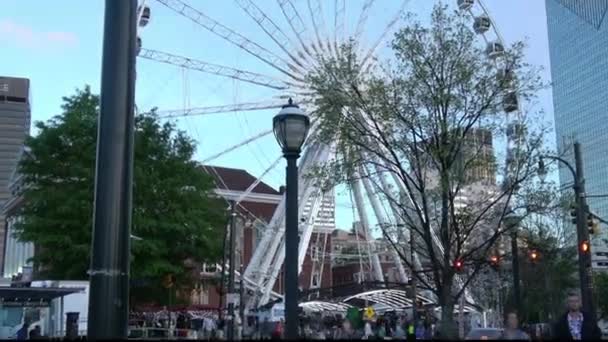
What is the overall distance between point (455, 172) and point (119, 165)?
17862mm

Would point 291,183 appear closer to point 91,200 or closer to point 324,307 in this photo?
point 91,200

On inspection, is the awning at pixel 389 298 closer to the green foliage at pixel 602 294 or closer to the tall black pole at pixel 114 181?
the green foliage at pixel 602 294

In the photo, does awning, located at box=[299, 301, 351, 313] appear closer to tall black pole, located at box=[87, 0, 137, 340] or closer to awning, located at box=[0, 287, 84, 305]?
awning, located at box=[0, 287, 84, 305]

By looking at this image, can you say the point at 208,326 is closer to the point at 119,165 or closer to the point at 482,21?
the point at 482,21

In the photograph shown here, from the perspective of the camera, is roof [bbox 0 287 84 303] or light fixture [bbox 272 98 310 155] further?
roof [bbox 0 287 84 303]

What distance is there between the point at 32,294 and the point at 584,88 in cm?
6477

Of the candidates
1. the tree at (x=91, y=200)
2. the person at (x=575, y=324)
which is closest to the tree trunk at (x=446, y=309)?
the person at (x=575, y=324)

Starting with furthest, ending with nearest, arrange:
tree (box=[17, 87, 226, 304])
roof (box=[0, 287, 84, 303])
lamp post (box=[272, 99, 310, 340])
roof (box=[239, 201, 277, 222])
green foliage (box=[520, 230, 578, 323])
Answer: roof (box=[239, 201, 277, 222]), green foliage (box=[520, 230, 578, 323]), tree (box=[17, 87, 226, 304]), roof (box=[0, 287, 84, 303]), lamp post (box=[272, 99, 310, 340])

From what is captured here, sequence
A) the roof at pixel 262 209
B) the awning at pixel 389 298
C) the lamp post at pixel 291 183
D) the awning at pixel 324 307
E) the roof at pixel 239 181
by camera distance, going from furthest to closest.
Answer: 1. the roof at pixel 239 181
2. the roof at pixel 262 209
3. the awning at pixel 389 298
4. the awning at pixel 324 307
5. the lamp post at pixel 291 183

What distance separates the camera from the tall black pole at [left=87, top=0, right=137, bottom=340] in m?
8.41

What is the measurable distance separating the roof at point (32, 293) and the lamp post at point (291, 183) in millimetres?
20298

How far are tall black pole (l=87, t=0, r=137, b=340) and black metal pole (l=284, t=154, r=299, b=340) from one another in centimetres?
308

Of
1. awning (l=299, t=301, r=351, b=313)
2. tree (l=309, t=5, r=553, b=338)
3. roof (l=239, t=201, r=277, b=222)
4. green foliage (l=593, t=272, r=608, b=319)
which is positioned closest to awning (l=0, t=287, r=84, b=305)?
tree (l=309, t=5, r=553, b=338)

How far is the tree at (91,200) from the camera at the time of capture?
130 ft
